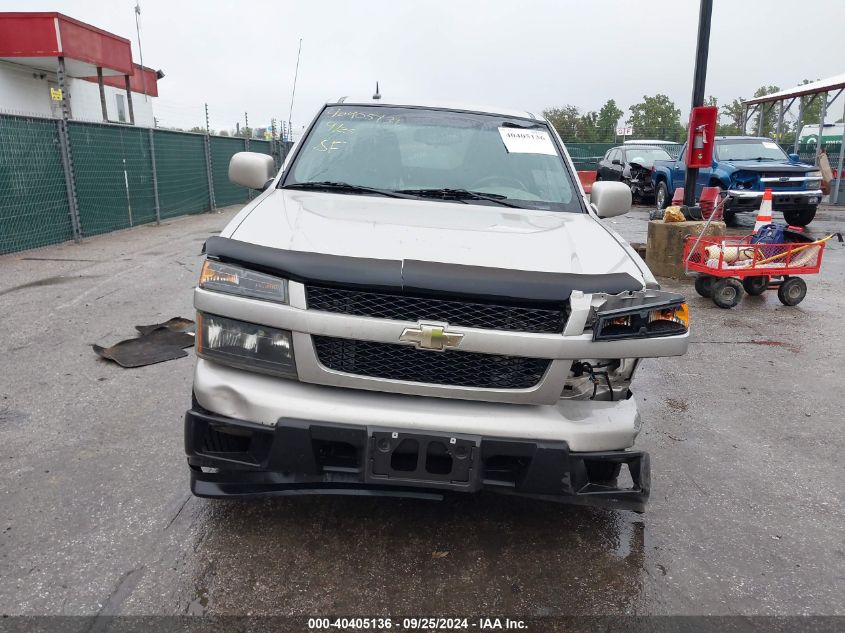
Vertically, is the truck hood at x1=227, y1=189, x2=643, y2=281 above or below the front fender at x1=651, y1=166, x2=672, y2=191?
above

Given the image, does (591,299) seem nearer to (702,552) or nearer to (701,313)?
(702,552)

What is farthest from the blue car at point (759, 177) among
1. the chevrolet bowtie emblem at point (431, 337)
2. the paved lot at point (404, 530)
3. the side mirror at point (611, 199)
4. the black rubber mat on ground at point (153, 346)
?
the chevrolet bowtie emblem at point (431, 337)

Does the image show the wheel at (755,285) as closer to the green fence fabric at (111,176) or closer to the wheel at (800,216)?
the wheel at (800,216)

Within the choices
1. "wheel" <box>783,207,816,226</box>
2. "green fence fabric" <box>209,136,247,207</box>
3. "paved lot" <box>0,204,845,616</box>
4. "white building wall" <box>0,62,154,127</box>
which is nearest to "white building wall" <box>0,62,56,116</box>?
"white building wall" <box>0,62,154,127</box>

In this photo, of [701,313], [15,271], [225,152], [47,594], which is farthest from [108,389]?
[225,152]

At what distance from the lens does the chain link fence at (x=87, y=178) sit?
9.05 metres

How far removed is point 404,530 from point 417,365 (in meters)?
0.84

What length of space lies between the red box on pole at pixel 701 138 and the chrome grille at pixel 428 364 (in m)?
7.17

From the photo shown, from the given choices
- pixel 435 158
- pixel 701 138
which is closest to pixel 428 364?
pixel 435 158

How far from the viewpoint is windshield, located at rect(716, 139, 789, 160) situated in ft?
44.9

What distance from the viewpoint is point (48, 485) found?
3092mm

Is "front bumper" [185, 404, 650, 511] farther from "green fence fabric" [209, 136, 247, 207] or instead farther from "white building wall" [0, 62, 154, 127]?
"white building wall" [0, 62, 154, 127]

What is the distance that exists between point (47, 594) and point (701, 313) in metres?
6.45

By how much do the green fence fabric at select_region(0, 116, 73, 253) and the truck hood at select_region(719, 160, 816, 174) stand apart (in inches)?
476
